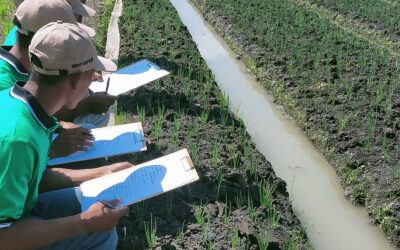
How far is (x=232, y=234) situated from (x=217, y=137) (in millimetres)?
1147

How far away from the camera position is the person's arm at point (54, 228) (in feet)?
5.33

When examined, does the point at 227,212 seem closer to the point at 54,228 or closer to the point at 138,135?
the point at 138,135

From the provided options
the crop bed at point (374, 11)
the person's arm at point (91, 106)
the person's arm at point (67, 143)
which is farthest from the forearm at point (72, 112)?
the crop bed at point (374, 11)

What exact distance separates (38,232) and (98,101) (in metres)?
1.35

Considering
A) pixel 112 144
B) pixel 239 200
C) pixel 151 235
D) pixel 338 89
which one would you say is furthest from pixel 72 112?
pixel 338 89

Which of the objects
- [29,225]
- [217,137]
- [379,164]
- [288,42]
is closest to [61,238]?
[29,225]

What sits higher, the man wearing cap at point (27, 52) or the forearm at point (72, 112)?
the man wearing cap at point (27, 52)

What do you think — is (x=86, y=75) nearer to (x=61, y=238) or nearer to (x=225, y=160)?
(x=61, y=238)

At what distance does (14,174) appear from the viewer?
1.52 metres

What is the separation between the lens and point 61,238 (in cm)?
176

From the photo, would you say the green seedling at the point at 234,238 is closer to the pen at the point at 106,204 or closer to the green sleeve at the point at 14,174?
the pen at the point at 106,204

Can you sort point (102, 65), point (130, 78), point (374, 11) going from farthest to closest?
point (374, 11) < point (130, 78) < point (102, 65)

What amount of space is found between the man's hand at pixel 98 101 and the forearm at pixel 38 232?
1.24 m

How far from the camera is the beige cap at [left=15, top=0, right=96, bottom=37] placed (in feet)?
7.18
